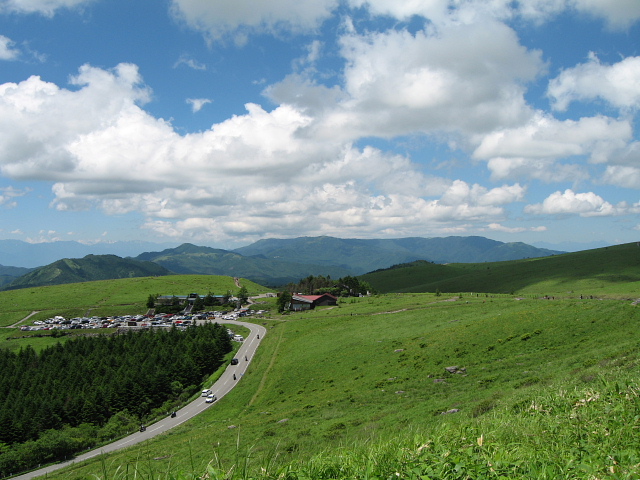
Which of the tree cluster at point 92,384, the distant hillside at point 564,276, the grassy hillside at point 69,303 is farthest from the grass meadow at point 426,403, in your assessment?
the grassy hillside at point 69,303

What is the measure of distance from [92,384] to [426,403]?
208 feet

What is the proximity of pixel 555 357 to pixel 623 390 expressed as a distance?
87.5 feet

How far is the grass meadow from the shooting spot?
21.6 feet

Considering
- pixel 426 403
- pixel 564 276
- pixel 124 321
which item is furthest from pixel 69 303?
pixel 564 276

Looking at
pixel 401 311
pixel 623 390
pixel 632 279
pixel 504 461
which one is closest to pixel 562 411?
pixel 623 390

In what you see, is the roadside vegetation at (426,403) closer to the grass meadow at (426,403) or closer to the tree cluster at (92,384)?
the grass meadow at (426,403)

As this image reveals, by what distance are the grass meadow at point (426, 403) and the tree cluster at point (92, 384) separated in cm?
1325

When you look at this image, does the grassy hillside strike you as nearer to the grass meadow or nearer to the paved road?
the paved road

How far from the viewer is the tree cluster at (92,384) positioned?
174ft

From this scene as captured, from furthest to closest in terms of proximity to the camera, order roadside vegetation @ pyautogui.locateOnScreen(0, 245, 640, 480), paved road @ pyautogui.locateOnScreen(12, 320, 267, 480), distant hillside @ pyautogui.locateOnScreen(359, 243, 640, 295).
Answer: distant hillside @ pyautogui.locateOnScreen(359, 243, 640, 295) < paved road @ pyautogui.locateOnScreen(12, 320, 267, 480) < roadside vegetation @ pyautogui.locateOnScreen(0, 245, 640, 480)

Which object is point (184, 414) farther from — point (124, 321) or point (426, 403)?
point (124, 321)

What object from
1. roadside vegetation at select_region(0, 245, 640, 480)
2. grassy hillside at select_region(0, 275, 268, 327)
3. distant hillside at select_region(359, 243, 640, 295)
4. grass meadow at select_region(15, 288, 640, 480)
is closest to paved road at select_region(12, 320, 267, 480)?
grass meadow at select_region(15, 288, 640, 480)

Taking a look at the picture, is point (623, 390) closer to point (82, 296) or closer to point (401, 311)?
point (401, 311)

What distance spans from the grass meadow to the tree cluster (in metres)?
13.2
